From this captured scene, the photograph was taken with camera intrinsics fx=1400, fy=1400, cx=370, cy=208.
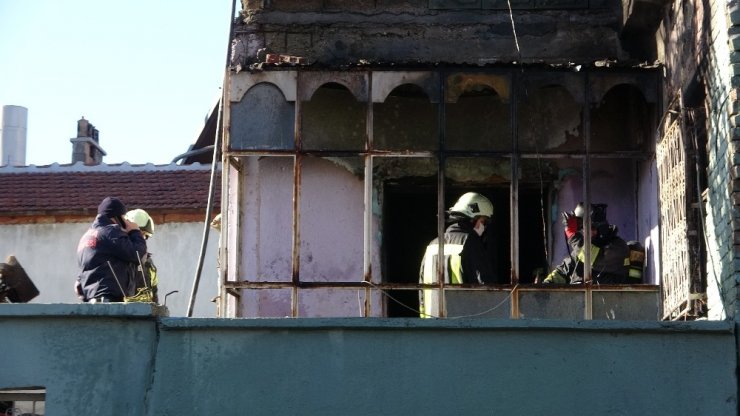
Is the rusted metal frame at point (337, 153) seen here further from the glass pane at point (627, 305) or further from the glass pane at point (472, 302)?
the glass pane at point (627, 305)

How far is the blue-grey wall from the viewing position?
8250mm

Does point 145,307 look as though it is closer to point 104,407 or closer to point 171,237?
point 104,407

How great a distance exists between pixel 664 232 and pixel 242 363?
10.7 feet

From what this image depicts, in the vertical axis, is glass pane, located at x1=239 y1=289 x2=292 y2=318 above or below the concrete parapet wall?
below

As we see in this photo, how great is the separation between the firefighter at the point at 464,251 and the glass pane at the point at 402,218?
1.60ft

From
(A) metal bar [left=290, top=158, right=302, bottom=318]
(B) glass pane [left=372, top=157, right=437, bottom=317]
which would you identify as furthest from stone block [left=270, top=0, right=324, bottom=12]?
(A) metal bar [left=290, top=158, right=302, bottom=318]

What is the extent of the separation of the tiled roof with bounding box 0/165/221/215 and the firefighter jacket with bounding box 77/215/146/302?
1133cm

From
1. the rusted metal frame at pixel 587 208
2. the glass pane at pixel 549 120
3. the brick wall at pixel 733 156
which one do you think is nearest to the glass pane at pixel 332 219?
the glass pane at pixel 549 120

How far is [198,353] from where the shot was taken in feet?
27.7

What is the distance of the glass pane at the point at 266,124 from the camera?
11.3 m

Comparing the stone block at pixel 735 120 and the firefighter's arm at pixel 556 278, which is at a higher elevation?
the stone block at pixel 735 120

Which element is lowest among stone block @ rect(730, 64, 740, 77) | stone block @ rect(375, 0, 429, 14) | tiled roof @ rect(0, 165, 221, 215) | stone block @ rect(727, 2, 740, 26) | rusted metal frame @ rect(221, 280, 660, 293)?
rusted metal frame @ rect(221, 280, 660, 293)

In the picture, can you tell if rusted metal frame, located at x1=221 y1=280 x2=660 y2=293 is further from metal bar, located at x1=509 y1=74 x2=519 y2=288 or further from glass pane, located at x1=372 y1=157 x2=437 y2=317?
glass pane, located at x1=372 y1=157 x2=437 y2=317

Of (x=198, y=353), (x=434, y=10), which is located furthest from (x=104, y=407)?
(x=434, y=10)
